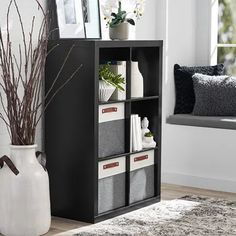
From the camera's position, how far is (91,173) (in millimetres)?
4582

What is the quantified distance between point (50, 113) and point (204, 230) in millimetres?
1303

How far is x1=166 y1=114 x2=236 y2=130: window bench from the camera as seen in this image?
569 cm

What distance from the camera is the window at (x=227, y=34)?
643cm

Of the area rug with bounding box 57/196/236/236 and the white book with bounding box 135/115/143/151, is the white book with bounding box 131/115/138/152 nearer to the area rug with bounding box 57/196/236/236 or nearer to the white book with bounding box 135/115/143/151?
the white book with bounding box 135/115/143/151

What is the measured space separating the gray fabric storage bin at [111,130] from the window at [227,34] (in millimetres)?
1914

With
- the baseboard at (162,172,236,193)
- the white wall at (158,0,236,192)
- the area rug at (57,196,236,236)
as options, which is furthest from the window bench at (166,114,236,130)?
the area rug at (57,196,236,236)

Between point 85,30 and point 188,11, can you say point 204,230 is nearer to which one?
point 85,30

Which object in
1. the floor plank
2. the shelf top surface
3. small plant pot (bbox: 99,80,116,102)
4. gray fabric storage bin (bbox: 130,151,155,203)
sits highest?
the shelf top surface

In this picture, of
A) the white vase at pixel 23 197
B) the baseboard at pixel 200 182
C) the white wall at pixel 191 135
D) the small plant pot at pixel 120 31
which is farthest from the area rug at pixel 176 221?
the small plant pot at pixel 120 31

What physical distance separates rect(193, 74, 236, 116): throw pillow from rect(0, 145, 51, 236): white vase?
205cm

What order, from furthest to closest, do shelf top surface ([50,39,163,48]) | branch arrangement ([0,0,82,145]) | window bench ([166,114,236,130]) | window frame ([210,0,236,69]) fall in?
window frame ([210,0,236,69])
window bench ([166,114,236,130])
shelf top surface ([50,39,163,48])
branch arrangement ([0,0,82,145])

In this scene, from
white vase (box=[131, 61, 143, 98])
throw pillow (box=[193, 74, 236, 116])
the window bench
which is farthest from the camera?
throw pillow (box=[193, 74, 236, 116])

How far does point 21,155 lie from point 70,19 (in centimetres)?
113

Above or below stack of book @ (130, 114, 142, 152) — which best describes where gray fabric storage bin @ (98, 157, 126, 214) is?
below
